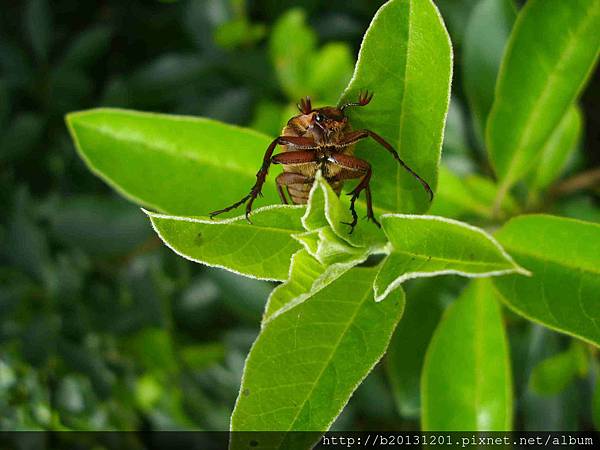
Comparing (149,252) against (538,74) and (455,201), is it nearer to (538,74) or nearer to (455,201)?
(455,201)

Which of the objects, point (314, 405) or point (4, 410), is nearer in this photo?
point (314, 405)

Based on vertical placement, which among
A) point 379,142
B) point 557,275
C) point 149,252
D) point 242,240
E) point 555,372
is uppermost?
point 379,142

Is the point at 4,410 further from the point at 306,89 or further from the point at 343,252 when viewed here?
the point at 306,89

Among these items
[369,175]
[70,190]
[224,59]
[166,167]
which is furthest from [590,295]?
[70,190]

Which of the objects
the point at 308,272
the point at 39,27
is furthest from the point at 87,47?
the point at 308,272

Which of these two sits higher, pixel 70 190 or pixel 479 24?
pixel 479 24

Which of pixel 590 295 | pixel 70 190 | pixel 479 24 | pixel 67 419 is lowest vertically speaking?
pixel 67 419
